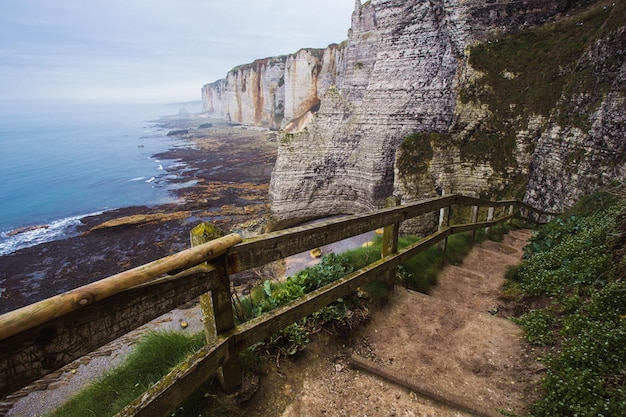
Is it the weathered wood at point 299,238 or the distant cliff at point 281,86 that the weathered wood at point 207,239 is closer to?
the weathered wood at point 299,238

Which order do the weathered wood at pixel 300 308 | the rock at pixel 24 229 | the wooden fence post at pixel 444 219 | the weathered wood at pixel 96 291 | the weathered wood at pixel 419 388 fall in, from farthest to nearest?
the rock at pixel 24 229
the wooden fence post at pixel 444 219
the weathered wood at pixel 419 388
the weathered wood at pixel 300 308
the weathered wood at pixel 96 291

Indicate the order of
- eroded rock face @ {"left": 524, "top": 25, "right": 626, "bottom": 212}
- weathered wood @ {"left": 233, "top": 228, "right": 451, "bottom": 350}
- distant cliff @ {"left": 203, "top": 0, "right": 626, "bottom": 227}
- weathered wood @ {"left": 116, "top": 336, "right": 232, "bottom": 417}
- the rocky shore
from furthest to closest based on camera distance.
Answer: the rocky shore < distant cliff @ {"left": 203, "top": 0, "right": 626, "bottom": 227} < eroded rock face @ {"left": 524, "top": 25, "right": 626, "bottom": 212} < weathered wood @ {"left": 233, "top": 228, "right": 451, "bottom": 350} < weathered wood @ {"left": 116, "top": 336, "right": 232, "bottom": 417}

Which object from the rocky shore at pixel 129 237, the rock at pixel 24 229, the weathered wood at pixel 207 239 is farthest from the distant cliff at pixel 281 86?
the weathered wood at pixel 207 239

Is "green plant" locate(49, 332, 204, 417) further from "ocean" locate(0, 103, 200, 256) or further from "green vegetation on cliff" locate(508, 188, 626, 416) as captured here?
"ocean" locate(0, 103, 200, 256)

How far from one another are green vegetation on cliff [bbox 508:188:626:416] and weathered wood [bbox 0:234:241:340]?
2.89 meters

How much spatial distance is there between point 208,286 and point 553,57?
2094cm

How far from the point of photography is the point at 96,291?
1.53 metres

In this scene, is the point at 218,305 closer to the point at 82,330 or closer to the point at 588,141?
the point at 82,330

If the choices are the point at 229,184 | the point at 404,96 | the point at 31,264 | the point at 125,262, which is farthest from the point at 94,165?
the point at 404,96

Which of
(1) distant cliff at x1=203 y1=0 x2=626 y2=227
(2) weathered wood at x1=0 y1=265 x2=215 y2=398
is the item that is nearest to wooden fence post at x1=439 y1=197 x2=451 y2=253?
(2) weathered wood at x1=0 y1=265 x2=215 y2=398

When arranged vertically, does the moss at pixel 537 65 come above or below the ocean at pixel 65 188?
above

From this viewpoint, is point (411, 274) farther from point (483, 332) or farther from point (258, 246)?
point (258, 246)

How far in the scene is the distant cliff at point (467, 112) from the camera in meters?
13.5

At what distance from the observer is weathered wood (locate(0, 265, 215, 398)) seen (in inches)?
50.8
